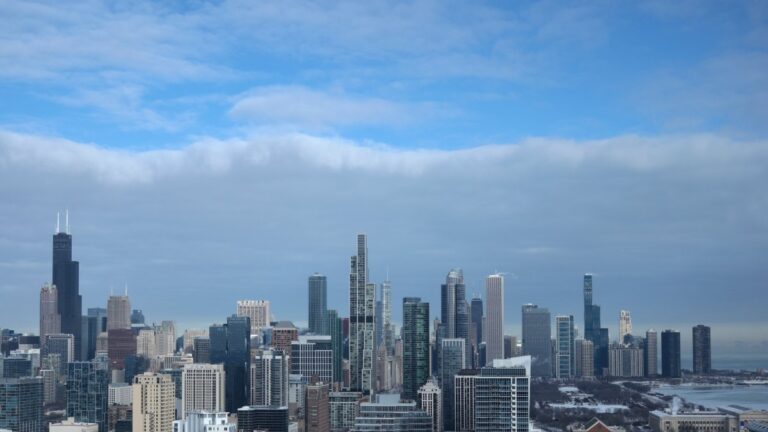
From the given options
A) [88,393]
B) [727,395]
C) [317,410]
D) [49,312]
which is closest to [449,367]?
[317,410]

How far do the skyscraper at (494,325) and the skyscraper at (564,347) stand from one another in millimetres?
1865

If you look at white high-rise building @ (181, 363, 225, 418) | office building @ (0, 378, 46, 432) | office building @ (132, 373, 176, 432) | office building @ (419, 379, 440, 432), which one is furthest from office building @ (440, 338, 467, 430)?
office building @ (0, 378, 46, 432)

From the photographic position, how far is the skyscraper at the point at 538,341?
109 ft

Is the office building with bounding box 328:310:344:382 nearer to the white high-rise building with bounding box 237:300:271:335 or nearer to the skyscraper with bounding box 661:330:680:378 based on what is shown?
the white high-rise building with bounding box 237:300:271:335

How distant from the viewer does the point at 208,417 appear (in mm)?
15508

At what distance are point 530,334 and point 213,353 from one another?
33.4 feet

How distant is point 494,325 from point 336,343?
5.33 metres

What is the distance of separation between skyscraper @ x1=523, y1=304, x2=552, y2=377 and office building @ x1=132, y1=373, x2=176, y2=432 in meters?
11.3

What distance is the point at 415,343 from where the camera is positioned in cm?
3222

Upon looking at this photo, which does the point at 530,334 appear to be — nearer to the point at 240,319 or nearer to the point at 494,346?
the point at 494,346

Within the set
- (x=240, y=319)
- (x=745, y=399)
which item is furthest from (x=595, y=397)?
(x=240, y=319)

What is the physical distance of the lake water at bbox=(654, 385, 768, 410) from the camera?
80.5 feet

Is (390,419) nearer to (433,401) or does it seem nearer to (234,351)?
(433,401)

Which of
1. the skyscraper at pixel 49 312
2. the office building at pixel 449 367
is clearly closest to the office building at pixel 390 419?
the office building at pixel 449 367
